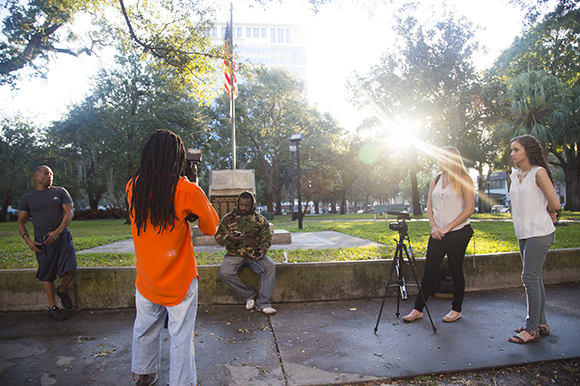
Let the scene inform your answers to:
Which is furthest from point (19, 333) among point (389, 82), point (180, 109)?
point (389, 82)

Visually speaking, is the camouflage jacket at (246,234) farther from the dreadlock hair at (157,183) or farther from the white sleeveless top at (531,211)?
the white sleeveless top at (531,211)

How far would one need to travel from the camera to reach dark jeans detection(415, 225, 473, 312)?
3852mm

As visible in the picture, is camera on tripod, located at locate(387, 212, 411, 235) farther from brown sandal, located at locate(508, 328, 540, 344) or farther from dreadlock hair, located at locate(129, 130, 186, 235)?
dreadlock hair, located at locate(129, 130, 186, 235)

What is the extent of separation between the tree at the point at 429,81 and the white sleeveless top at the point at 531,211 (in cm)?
1948

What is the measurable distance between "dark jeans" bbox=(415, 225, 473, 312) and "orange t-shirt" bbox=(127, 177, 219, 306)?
2.71 m

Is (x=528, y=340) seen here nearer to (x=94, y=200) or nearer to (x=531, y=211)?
(x=531, y=211)

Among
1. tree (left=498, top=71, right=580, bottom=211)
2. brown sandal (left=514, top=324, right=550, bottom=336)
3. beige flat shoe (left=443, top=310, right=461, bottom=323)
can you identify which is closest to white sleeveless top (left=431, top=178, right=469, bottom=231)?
beige flat shoe (left=443, top=310, right=461, bottom=323)

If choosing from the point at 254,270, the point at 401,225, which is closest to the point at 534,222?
the point at 401,225

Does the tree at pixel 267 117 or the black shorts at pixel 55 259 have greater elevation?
the tree at pixel 267 117

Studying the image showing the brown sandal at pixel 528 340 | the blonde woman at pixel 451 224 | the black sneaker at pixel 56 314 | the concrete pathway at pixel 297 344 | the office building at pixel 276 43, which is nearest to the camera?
the concrete pathway at pixel 297 344

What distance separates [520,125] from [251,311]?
999 inches

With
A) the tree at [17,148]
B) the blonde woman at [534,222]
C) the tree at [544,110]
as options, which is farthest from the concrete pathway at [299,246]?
the tree at [17,148]

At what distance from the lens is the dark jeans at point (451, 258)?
3.85 metres

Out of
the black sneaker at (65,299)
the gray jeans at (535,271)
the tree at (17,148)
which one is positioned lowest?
the black sneaker at (65,299)
